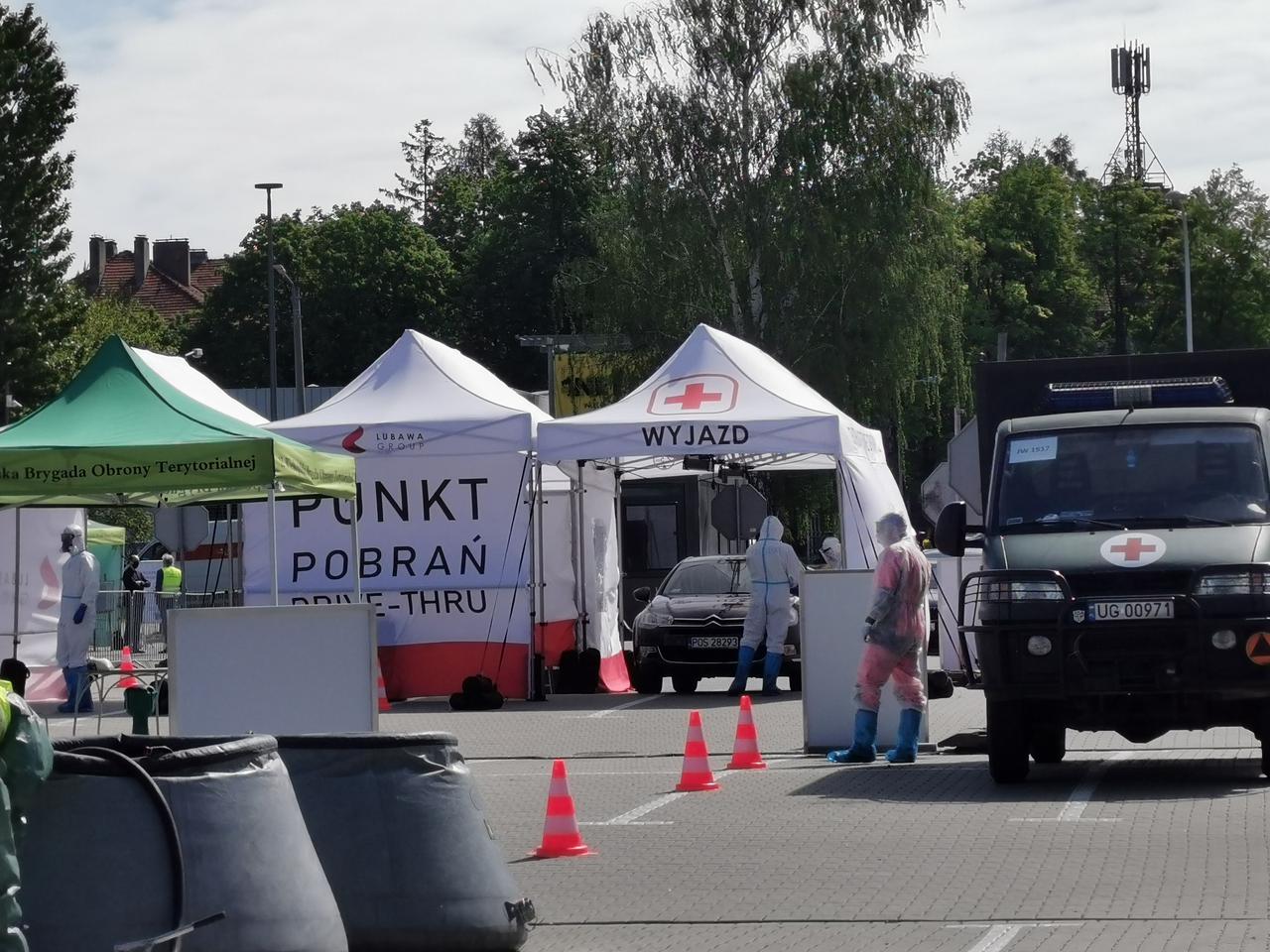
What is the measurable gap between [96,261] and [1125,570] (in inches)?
4403

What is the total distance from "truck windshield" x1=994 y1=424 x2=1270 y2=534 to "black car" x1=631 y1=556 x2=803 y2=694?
919cm

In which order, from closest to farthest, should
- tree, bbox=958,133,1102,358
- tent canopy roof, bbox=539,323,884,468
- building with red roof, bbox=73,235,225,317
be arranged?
tent canopy roof, bbox=539,323,884,468
tree, bbox=958,133,1102,358
building with red roof, bbox=73,235,225,317

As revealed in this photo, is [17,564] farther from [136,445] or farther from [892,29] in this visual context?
[892,29]

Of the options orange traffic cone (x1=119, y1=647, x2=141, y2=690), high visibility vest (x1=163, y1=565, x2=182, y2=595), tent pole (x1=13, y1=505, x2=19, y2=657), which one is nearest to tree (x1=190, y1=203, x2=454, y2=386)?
high visibility vest (x1=163, y1=565, x2=182, y2=595)

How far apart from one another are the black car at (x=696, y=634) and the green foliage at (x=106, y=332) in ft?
102

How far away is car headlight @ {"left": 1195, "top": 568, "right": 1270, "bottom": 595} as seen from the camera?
1292 cm

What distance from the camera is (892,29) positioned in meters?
45.9

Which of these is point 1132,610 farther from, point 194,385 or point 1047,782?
point 194,385

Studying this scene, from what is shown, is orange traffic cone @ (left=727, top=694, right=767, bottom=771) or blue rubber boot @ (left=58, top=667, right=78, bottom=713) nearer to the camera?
orange traffic cone @ (left=727, top=694, right=767, bottom=771)

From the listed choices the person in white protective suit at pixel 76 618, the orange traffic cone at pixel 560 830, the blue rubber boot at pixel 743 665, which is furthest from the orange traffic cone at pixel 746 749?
the person in white protective suit at pixel 76 618

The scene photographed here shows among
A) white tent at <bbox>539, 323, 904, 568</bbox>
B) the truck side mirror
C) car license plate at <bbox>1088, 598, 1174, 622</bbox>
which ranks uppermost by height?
white tent at <bbox>539, 323, 904, 568</bbox>

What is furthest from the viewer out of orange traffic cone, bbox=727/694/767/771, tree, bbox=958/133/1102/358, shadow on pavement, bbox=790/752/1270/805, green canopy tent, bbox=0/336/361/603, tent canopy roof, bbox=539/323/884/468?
tree, bbox=958/133/1102/358

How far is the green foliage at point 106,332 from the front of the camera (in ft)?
172

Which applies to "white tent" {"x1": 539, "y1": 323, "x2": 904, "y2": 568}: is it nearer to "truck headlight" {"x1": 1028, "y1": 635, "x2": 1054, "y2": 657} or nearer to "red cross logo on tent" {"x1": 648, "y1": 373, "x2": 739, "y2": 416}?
"red cross logo on tent" {"x1": 648, "y1": 373, "x2": 739, "y2": 416}
